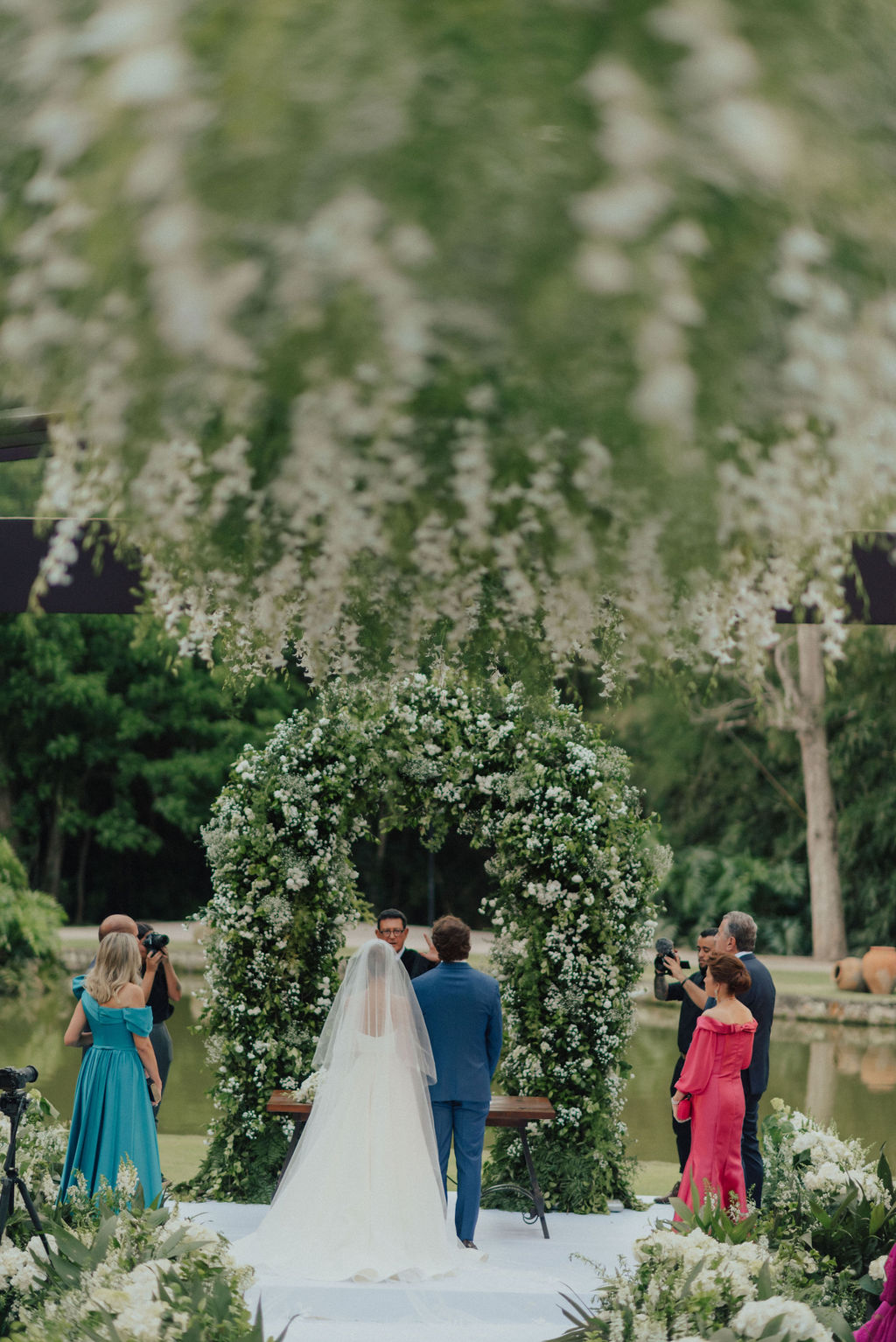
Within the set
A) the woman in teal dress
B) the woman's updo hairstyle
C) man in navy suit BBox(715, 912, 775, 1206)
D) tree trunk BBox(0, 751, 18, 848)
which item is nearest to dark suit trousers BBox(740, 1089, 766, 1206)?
man in navy suit BBox(715, 912, 775, 1206)

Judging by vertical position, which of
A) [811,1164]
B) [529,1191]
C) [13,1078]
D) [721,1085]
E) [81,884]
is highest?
[13,1078]

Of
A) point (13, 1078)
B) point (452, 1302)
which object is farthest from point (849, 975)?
point (13, 1078)

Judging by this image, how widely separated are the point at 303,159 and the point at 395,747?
5.96 meters

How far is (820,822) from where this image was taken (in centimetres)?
1892

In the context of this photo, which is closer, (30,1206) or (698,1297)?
(698,1297)

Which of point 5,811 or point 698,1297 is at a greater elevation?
point 5,811

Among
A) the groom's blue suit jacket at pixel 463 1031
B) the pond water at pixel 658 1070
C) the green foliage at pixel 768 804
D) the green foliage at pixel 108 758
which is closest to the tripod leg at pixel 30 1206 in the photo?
the groom's blue suit jacket at pixel 463 1031

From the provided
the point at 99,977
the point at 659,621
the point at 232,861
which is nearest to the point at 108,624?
the point at 232,861

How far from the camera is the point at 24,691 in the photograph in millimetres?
21188

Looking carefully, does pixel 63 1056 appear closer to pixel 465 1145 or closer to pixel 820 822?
pixel 465 1145

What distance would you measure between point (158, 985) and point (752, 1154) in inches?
113

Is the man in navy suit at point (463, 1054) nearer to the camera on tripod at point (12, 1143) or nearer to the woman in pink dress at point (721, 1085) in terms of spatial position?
the woman in pink dress at point (721, 1085)

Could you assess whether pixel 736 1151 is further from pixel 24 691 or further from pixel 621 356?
pixel 24 691

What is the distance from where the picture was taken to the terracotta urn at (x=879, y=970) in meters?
17.2
